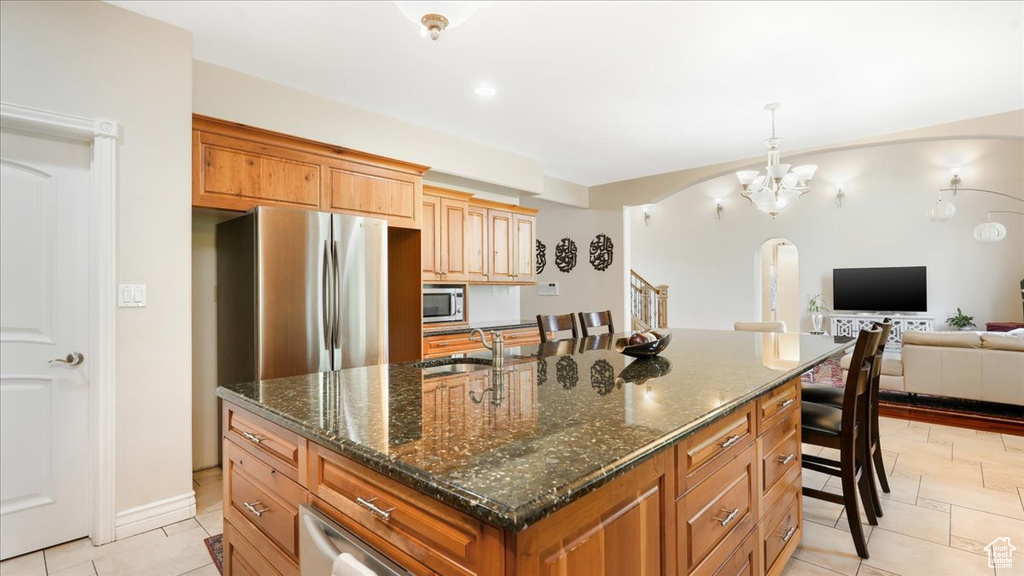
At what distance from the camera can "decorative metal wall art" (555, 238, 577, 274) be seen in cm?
667

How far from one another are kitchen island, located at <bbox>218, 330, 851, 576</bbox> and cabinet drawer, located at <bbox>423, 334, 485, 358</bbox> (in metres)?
2.01

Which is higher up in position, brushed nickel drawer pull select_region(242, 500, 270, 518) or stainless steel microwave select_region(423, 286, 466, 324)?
stainless steel microwave select_region(423, 286, 466, 324)

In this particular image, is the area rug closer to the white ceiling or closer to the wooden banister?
the white ceiling

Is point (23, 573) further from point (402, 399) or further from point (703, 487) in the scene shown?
point (703, 487)

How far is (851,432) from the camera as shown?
208 cm

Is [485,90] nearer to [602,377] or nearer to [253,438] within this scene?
[602,377]

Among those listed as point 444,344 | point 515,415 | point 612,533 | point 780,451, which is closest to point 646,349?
point 780,451

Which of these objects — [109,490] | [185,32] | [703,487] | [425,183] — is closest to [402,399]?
[703,487]

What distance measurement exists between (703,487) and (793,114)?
371 cm

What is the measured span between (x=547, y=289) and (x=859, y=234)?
17.5 feet

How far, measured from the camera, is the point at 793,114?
153 inches

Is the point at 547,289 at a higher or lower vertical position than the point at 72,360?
higher

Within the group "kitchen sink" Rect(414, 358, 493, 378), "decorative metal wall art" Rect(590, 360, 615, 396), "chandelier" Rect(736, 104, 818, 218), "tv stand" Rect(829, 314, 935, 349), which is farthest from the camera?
"tv stand" Rect(829, 314, 935, 349)

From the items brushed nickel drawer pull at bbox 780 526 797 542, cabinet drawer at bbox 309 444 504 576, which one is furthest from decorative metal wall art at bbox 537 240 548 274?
cabinet drawer at bbox 309 444 504 576
